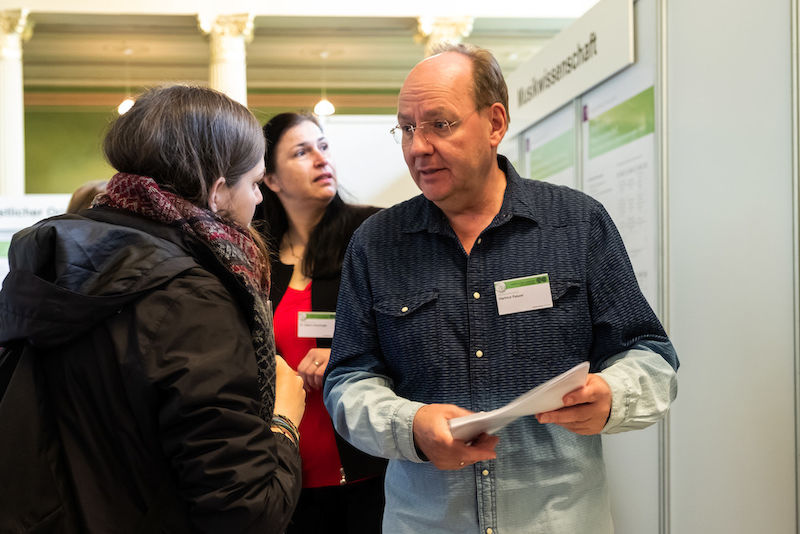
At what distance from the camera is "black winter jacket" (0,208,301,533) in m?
1.14

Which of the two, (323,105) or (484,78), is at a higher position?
(323,105)

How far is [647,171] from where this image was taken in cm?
292

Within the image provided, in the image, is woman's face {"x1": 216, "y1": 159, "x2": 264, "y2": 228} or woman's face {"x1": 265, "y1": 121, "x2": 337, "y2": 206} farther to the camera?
woman's face {"x1": 265, "y1": 121, "x2": 337, "y2": 206}

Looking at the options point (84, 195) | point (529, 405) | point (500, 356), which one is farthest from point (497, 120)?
point (84, 195)

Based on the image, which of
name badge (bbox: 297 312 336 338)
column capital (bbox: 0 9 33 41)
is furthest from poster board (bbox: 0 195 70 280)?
column capital (bbox: 0 9 33 41)

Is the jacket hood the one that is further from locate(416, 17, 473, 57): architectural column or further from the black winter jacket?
locate(416, 17, 473, 57): architectural column

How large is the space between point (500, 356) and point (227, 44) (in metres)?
9.70

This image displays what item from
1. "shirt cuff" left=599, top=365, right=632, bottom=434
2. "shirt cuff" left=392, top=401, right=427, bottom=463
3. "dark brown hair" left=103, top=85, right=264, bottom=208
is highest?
"dark brown hair" left=103, top=85, right=264, bottom=208

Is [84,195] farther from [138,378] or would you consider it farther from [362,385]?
[138,378]

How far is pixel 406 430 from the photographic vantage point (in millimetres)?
1384

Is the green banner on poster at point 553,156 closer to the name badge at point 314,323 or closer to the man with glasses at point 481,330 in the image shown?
the name badge at point 314,323

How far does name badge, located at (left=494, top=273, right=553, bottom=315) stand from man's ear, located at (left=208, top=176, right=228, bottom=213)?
560mm

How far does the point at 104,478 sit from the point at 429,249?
2.52 feet

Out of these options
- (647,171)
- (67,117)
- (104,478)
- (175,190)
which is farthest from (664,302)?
(67,117)
